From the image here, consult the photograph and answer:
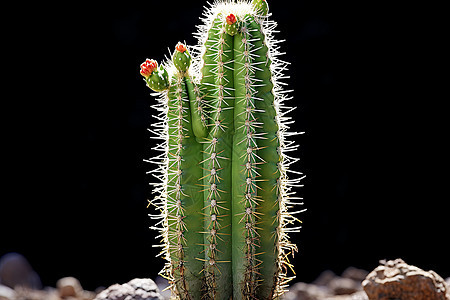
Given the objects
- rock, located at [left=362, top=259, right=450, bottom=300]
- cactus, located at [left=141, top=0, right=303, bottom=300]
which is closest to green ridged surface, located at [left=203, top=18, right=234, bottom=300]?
cactus, located at [left=141, top=0, right=303, bottom=300]

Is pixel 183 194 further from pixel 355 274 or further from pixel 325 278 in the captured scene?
pixel 355 274

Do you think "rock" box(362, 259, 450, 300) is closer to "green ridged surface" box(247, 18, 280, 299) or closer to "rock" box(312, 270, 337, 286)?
"green ridged surface" box(247, 18, 280, 299)

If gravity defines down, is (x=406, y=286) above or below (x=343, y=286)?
above

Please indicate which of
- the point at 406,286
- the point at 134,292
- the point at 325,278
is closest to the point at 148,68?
the point at 134,292

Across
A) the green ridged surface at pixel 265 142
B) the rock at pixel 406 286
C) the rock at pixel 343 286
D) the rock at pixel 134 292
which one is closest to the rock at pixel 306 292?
the rock at pixel 343 286

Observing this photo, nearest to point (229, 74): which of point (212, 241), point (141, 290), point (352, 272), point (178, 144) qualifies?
point (178, 144)

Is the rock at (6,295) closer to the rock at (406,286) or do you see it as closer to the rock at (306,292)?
the rock at (306,292)

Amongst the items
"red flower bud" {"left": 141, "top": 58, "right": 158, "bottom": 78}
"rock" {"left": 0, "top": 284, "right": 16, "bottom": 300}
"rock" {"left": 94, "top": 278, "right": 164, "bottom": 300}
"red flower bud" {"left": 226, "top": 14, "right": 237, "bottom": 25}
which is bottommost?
"rock" {"left": 0, "top": 284, "right": 16, "bottom": 300}

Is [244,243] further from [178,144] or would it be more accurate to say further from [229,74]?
[229,74]
